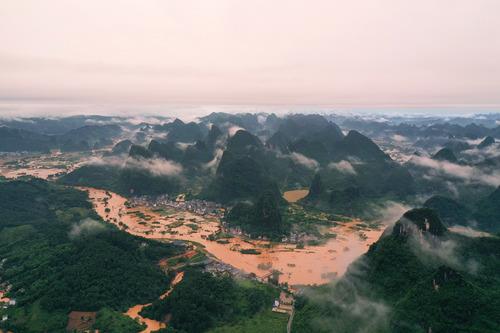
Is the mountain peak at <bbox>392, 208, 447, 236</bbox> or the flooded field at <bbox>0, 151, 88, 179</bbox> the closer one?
the mountain peak at <bbox>392, 208, 447, 236</bbox>

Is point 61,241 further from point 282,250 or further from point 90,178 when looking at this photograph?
point 90,178

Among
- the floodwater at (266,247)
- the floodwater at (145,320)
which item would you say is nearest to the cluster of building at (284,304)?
the floodwater at (266,247)

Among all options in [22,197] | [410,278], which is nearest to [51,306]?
[410,278]

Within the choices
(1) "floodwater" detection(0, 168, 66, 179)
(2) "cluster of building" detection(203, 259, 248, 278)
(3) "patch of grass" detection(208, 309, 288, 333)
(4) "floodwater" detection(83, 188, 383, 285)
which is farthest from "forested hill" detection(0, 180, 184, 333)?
(1) "floodwater" detection(0, 168, 66, 179)

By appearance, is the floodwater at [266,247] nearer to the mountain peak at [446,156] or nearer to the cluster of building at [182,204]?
the cluster of building at [182,204]

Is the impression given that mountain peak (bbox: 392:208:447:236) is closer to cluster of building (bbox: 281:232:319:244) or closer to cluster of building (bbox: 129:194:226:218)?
cluster of building (bbox: 281:232:319:244)

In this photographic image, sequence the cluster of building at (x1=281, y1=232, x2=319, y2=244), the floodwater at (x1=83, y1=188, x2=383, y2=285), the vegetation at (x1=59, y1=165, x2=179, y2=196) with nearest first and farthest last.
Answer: the floodwater at (x1=83, y1=188, x2=383, y2=285) → the cluster of building at (x1=281, y1=232, x2=319, y2=244) → the vegetation at (x1=59, y1=165, x2=179, y2=196)

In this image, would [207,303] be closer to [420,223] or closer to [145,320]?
[145,320]
